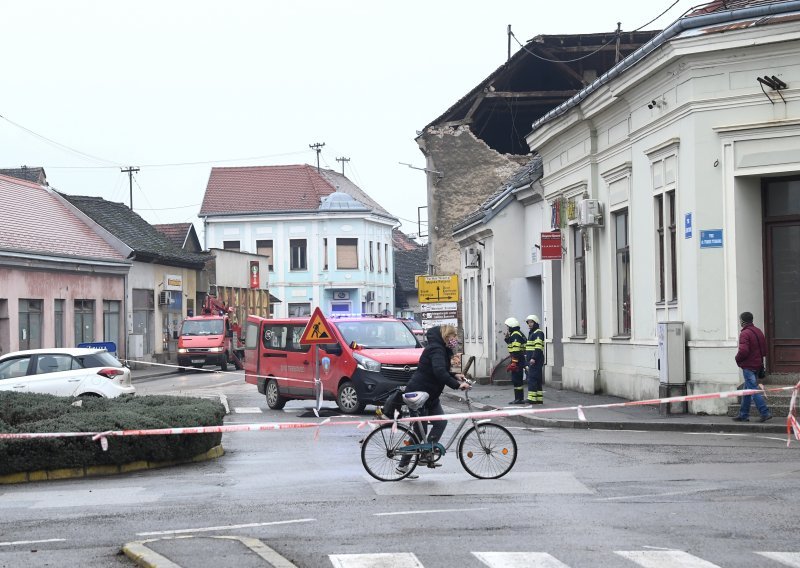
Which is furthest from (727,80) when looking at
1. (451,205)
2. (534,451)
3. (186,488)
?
(451,205)

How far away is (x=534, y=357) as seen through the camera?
2438 cm

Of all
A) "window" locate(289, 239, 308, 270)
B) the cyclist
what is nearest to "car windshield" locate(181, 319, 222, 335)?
"window" locate(289, 239, 308, 270)

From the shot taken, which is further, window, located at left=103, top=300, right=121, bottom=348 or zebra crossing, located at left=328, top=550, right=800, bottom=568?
window, located at left=103, top=300, right=121, bottom=348

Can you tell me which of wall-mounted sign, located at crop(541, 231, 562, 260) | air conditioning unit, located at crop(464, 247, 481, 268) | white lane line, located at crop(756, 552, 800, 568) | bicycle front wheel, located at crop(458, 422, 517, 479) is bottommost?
white lane line, located at crop(756, 552, 800, 568)

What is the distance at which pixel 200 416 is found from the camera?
1670 cm

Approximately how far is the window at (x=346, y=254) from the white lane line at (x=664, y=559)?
77.6 metres

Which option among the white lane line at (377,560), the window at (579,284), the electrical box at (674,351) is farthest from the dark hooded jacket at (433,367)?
the window at (579,284)

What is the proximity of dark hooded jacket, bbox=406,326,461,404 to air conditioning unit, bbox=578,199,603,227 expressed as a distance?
→ 1323 cm

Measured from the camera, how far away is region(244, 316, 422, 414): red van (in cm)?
2436

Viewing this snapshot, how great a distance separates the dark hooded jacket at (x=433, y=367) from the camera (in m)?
13.9

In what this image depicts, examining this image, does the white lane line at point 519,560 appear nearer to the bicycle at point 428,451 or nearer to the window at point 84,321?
the bicycle at point 428,451

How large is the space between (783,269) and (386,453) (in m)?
9.94

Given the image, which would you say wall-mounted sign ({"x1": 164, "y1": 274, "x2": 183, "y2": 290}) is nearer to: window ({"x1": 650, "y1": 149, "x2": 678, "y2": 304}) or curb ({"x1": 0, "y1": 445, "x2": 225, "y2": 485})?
window ({"x1": 650, "y1": 149, "x2": 678, "y2": 304})

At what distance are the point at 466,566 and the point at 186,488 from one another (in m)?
5.72
